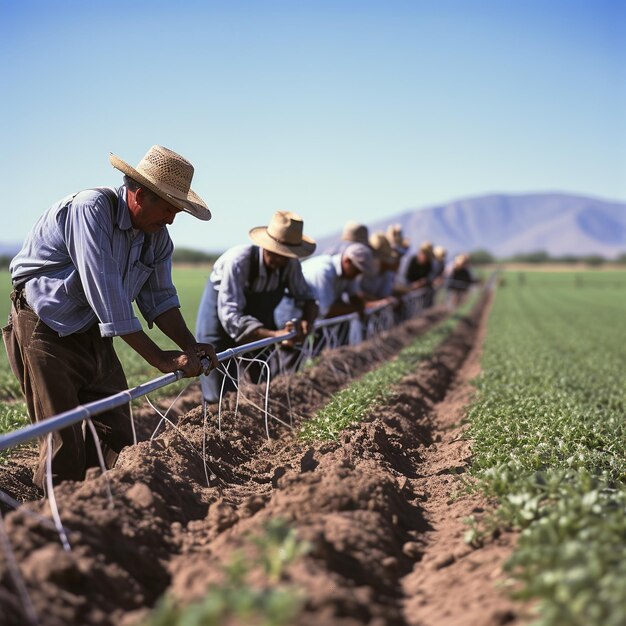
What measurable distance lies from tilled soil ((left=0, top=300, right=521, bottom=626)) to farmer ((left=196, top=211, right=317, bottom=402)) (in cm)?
98

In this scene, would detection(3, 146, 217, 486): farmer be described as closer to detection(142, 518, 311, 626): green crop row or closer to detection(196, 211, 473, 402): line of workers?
detection(196, 211, 473, 402): line of workers

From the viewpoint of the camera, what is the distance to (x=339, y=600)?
272 cm

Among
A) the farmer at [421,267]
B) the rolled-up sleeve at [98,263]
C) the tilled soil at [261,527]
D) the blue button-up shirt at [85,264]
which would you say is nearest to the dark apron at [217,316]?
the tilled soil at [261,527]

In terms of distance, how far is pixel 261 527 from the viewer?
3551mm

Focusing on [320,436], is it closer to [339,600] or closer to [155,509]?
[155,509]

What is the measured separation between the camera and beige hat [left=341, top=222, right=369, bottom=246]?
12.4m

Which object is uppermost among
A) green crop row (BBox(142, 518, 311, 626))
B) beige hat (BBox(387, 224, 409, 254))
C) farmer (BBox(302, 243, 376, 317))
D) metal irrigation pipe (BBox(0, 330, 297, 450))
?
beige hat (BBox(387, 224, 409, 254))

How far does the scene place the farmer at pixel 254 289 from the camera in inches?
278

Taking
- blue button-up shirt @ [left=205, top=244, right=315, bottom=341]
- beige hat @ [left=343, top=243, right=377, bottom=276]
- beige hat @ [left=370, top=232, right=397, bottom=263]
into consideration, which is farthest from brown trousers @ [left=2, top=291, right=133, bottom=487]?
beige hat @ [left=370, top=232, right=397, bottom=263]

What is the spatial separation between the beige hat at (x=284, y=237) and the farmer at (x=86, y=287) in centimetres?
223

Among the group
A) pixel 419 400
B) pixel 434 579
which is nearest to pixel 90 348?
pixel 434 579

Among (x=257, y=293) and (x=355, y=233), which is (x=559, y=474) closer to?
(x=257, y=293)

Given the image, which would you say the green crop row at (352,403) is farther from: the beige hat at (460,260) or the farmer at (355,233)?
the beige hat at (460,260)

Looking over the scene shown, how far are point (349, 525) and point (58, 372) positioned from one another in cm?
209
